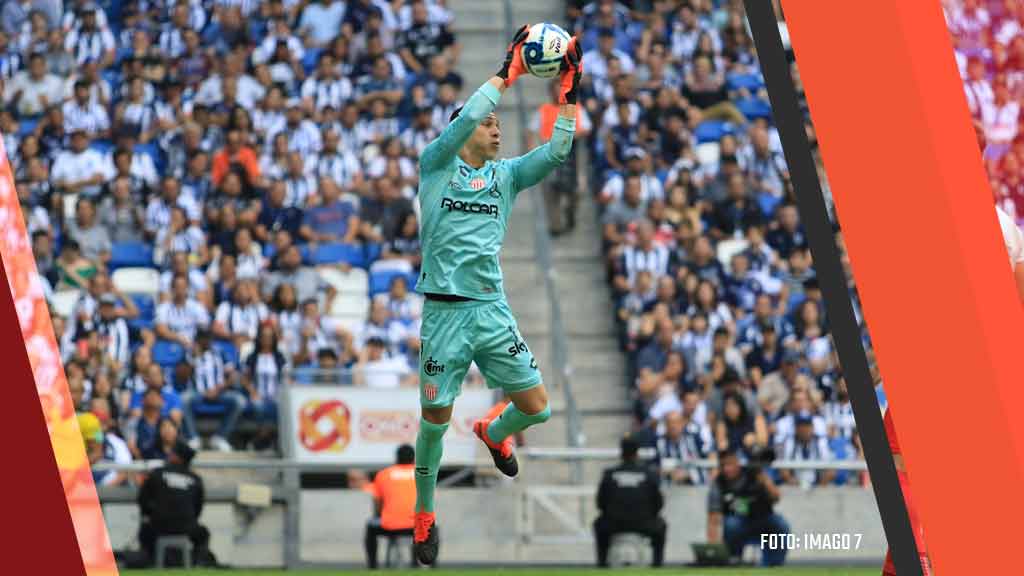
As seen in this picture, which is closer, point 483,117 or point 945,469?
point 945,469

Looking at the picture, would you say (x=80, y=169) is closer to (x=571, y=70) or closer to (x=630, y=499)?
(x=630, y=499)

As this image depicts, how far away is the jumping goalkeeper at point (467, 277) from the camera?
9.72 m

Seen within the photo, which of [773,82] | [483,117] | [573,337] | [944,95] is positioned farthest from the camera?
[573,337]

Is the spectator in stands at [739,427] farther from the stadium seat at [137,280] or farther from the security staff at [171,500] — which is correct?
the stadium seat at [137,280]

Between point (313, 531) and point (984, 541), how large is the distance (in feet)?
41.6

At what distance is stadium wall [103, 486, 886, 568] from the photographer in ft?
57.4

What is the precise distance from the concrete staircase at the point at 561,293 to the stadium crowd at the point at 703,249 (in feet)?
1.76

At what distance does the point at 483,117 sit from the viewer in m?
9.20

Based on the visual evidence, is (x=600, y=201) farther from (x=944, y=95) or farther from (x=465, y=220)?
(x=944, y=95)

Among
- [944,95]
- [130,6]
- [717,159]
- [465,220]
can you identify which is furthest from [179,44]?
[944,95]

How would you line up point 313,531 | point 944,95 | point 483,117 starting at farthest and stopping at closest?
point 313,531
point 483,117
point 944,95

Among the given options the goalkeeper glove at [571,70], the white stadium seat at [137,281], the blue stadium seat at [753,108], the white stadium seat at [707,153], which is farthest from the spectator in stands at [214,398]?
the goalkeeper glove at [571,70]

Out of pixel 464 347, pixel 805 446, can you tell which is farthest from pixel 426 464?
pixel 805 446

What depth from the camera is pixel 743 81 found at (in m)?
24.1
